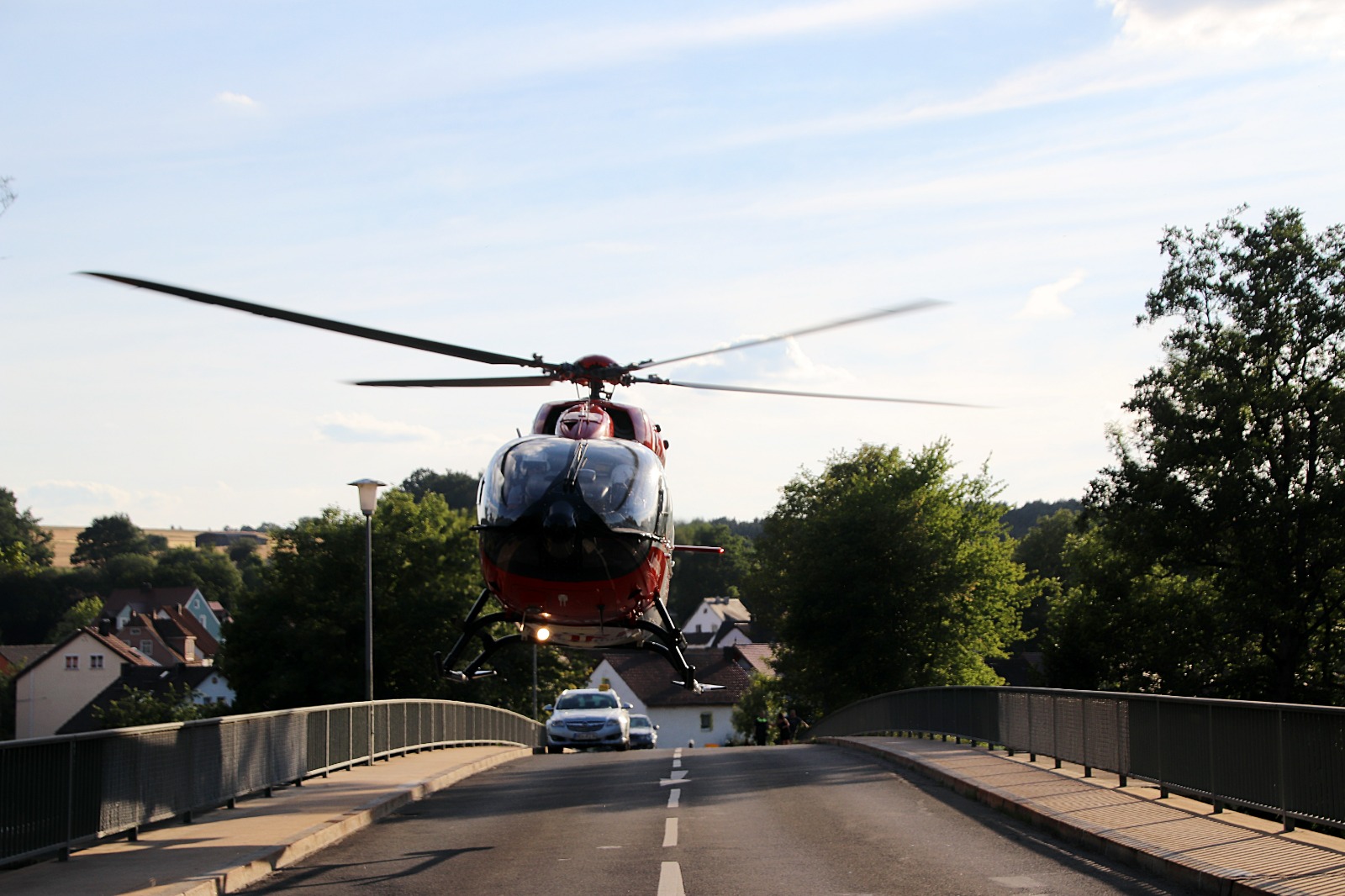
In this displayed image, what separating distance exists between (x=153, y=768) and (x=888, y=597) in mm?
47416

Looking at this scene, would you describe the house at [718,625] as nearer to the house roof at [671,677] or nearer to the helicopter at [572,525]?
the house roof at [671,677]

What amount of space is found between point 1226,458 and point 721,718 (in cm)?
5928

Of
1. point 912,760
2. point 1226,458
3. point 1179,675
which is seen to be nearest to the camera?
point 912,760

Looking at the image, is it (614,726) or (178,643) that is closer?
(614,726)

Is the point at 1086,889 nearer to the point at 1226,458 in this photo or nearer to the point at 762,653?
the point at 1226,458

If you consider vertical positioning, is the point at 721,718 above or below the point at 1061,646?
below

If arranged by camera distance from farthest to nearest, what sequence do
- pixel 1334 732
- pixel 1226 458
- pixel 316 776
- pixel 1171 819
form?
pixel 1226 458
pixel 316 776
pixel 1171 819
pixel 1334 732

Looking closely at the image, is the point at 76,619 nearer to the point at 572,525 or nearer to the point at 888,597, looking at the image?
the point at 888,597

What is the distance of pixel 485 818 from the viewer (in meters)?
14.9

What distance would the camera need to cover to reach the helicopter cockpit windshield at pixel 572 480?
49.3 ft

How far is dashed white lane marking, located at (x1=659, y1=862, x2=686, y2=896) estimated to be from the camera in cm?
961

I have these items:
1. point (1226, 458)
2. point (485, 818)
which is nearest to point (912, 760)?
point (485, 818)

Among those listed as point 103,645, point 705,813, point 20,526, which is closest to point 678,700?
point 103,645

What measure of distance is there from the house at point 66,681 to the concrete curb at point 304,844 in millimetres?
92891
